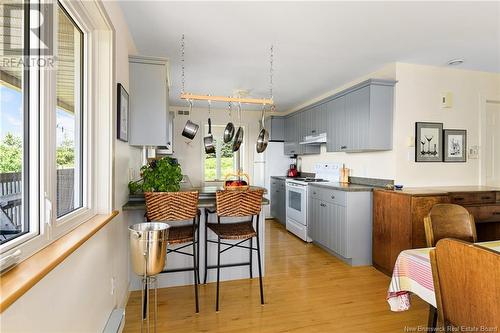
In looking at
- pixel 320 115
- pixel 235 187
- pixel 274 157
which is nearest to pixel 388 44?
pixel 320 115

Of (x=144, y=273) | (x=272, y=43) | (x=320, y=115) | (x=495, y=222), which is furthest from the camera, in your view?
(x=320, y=115)

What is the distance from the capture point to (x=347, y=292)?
8.36 feet

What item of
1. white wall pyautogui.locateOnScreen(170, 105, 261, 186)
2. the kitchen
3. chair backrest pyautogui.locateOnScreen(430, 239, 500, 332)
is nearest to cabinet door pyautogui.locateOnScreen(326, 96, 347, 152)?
the kitchen

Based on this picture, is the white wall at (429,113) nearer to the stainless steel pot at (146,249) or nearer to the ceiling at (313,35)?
the ceiling at (313,35)

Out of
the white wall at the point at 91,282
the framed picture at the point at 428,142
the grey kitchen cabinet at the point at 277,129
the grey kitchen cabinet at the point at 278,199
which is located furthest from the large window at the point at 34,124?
the grey kitchen cabinet at the point at 277,129

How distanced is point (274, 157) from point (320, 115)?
166 centimetres

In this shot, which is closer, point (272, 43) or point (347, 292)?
point (347, 292)

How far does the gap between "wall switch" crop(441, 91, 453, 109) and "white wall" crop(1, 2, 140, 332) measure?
11.9ft

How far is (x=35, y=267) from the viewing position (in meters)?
0.89

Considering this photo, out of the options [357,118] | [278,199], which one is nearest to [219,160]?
[278,199]

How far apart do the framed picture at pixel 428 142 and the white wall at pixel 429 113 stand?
0.22 feet

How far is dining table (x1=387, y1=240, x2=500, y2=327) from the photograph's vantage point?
1.34 meters

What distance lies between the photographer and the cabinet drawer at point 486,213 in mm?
2852

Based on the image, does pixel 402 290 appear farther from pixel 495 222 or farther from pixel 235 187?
pixel 495 222
